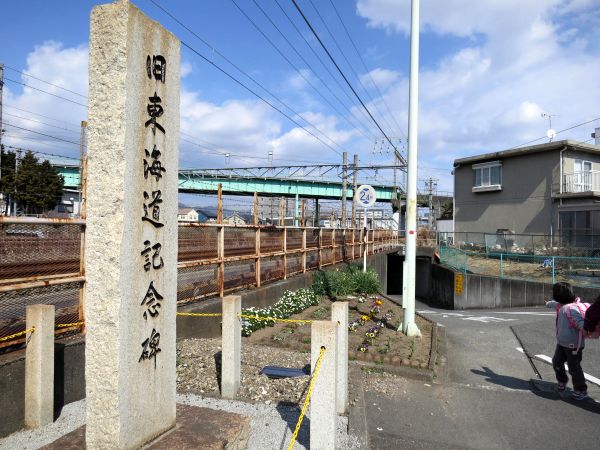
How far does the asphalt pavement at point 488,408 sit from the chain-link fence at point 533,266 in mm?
8019

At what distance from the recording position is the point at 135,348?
3160 mm

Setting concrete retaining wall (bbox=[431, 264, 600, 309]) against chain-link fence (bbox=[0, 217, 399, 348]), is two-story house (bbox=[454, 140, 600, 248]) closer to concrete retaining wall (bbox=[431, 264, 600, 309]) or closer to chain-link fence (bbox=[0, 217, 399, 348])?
concrete retaining wall (bbox=[431, 264, 600, 309])

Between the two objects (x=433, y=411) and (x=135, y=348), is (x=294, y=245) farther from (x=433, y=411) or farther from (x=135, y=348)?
(x=135, y=348)

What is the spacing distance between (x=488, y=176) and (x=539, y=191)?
402 centimetres

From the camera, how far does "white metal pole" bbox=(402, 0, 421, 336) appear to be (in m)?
8.63

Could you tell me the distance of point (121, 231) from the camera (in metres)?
3.01

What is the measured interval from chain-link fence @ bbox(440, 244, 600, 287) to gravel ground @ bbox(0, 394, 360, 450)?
1421 cm

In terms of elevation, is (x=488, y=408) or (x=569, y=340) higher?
(x=569, y=340)

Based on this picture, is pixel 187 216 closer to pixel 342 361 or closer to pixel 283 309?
pixel 283 309

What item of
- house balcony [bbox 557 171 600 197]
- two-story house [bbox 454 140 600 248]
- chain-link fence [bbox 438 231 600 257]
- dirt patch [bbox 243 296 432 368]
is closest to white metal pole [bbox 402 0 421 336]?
dirt patch [bbox 243 296 432 368]

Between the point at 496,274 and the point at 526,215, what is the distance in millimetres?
11489

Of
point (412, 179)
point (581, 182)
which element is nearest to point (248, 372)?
point (412, 179)

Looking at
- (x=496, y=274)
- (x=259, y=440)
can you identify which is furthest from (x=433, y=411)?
(x=496, y=274)

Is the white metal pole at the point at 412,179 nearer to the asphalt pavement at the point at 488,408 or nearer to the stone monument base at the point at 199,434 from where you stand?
the asphalt pavement at the point at 488,408
